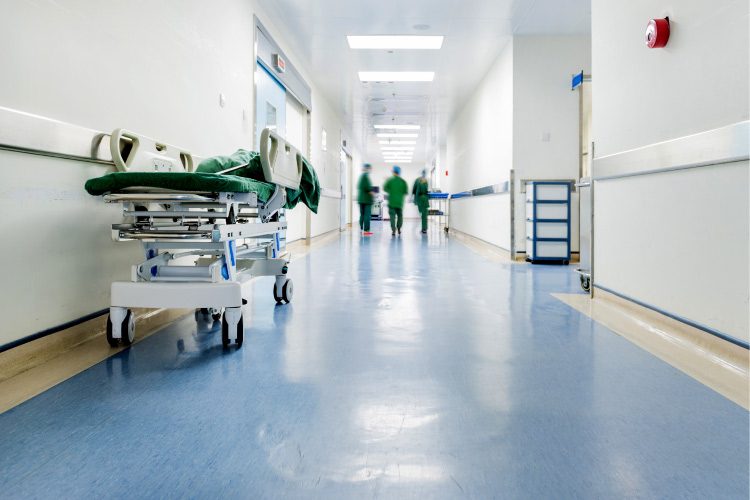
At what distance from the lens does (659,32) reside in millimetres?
2191

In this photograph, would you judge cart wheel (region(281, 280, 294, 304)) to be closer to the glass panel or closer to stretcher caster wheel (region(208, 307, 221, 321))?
stretcher caster wheel (region(208, 307, 221, 321))

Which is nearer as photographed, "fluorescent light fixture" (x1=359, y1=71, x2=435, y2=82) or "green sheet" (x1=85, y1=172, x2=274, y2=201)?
"green sheet" (x1=85, y1=172, x2=274, y2=201)

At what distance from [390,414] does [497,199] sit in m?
5.74

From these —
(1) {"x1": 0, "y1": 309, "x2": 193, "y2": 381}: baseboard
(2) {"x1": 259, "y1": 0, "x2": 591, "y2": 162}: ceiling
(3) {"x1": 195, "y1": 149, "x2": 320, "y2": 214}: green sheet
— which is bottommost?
(1) {"x1": 0, "y1": 309, "x2": 193, "y2": 381}: baseboard

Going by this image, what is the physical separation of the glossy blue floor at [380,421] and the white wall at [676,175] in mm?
403

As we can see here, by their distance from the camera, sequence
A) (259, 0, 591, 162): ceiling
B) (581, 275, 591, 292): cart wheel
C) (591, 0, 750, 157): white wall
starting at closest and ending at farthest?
(591, 0, 750, 157): white wall < (581, 275, 591, 292): cart wheel < (259, 0, 591, 162): ceiling

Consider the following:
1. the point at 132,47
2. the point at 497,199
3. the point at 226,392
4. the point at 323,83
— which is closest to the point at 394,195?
the point at 323,83

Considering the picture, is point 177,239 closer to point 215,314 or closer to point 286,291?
point 215,314

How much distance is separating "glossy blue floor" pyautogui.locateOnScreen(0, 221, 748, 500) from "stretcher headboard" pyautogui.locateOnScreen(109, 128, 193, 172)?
34.6 inches

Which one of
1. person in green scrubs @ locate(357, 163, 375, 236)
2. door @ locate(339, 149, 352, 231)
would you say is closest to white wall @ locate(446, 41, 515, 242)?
person in green scrubs @ locate(357, 163, 375, 236)

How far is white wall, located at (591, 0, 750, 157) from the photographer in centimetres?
178

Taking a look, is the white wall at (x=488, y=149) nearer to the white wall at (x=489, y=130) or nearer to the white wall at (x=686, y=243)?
the white wall at (x=489, y=130)

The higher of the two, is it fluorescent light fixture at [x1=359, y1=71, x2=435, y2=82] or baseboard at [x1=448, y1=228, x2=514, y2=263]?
fluorescent light fixture at [x1=359, y1=71, x2=435, y2=82]

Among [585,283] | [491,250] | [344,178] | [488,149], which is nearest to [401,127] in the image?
[344,178]
